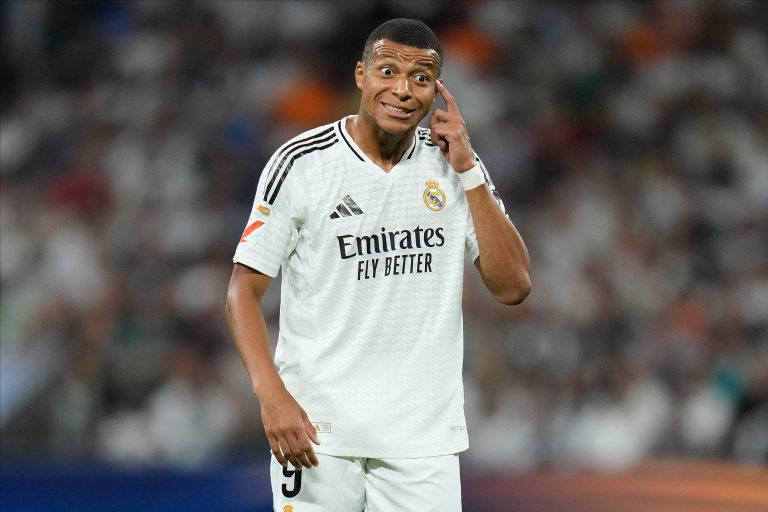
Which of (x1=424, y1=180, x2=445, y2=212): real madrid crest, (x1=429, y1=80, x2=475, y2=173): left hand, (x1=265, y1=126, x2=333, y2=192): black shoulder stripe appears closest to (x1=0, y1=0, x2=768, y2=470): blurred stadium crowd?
(x1=424, y1=180, x2=445, y2=212): real madrid crest

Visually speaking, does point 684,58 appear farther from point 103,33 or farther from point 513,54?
point 103,33

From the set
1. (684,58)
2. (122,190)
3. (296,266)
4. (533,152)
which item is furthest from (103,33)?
(296,266)

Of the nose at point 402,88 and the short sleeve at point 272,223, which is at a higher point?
the nose at point 402,88

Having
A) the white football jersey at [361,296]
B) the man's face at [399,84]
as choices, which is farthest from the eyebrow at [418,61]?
the white football jersey at [361,296]

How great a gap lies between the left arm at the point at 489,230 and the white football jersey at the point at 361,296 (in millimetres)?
138

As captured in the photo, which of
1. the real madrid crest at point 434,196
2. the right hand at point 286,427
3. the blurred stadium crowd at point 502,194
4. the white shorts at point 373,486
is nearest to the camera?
the right hand at point 286,427

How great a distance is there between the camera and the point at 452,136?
3.88 metres

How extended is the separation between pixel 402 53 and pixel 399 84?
98 mm

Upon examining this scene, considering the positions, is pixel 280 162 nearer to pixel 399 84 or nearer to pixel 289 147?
pixel 289 147

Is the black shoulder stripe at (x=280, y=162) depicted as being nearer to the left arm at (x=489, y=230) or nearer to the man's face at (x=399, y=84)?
the man's face at (x=399, y=84)

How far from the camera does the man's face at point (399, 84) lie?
3828 mm

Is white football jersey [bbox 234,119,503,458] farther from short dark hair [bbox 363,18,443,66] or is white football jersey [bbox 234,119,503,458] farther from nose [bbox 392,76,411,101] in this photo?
short dark hair [bbox 363,18,443,66]

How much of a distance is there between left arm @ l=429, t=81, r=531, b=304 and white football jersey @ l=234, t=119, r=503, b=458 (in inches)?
5.4

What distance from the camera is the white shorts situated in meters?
3.80
